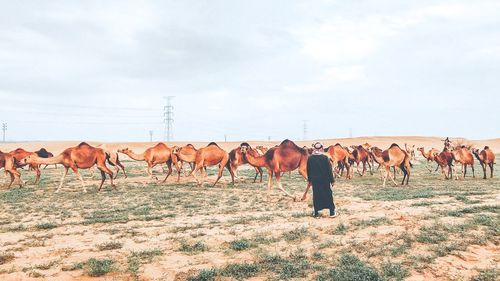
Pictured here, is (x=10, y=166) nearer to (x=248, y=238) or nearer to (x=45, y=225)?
(x=45, y=225)

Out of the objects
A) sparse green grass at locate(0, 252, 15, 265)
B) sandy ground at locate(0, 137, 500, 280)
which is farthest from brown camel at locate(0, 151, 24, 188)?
sparse green grass at locate(0, 252, 15, 265)

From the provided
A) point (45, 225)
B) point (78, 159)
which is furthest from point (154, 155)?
point (45, 225)

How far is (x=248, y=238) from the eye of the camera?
26.8ft

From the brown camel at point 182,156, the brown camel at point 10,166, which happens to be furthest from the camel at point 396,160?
the brown camel at point 10,166

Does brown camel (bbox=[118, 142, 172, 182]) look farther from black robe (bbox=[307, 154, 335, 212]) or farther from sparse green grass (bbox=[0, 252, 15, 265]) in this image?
sparse green grass (bbox=[0, 252, 15, 265])

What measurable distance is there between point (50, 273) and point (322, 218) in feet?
19.6

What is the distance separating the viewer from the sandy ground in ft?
21.6

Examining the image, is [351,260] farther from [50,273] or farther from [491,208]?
[491,208]

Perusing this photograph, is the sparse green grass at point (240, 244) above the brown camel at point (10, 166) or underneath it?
underneath

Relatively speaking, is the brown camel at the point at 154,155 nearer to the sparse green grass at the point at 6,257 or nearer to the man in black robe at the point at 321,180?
the man in black robe at the point at 321,180

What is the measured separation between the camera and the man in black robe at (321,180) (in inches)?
404

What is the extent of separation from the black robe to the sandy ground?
1.58ft

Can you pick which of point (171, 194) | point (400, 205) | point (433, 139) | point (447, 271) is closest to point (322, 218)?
point (400, 205)

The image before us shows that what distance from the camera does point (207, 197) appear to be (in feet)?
48.4
